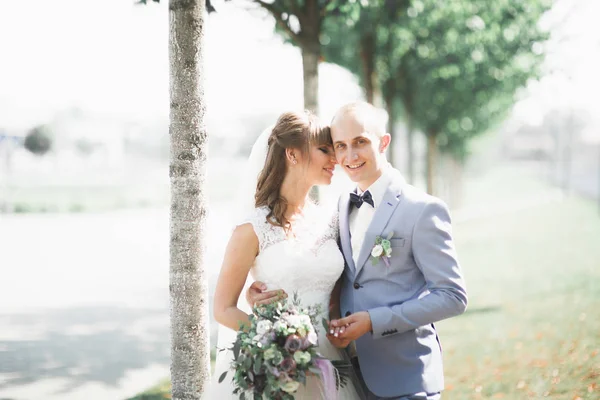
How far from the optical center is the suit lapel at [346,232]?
3.86m

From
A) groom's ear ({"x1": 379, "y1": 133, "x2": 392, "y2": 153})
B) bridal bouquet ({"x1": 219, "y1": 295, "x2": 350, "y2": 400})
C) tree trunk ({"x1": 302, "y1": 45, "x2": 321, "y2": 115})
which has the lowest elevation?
bridal bouquet ({"x1": 219, "y1": 295, "x2": 350, "y2": 400})

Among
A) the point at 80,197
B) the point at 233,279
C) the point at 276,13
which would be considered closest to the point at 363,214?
the point at 233,279

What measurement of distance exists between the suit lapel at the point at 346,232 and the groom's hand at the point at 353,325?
0.44 m

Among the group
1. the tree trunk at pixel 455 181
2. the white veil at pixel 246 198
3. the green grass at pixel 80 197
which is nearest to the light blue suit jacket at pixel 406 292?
the white veil at pixel 246 198

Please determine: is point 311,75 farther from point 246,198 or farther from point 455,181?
point 455,181

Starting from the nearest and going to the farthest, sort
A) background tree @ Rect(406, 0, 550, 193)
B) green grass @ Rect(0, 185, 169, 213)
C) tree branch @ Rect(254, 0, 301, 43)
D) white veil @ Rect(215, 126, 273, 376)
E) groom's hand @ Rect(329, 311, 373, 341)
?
groom's hand @ Rect(329, 311, 373, 341) < white veil @ Rect(215, 126, 273, 376) < tree branch @ Rect(254, 0, 301, 43) < background tree @ Rect(406, 0, 550, 193) < green grass @ Rect(0, 185, 169, 213)

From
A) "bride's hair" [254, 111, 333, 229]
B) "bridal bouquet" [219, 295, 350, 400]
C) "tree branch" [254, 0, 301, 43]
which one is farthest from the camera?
"tree branch" [254, 0, 301, 43]

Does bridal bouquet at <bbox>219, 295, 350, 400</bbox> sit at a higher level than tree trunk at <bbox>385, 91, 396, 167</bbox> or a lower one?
lower

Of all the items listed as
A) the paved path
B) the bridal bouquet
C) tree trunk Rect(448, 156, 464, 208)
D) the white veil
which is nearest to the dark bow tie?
the white veil

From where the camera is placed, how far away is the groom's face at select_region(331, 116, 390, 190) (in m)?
3.68

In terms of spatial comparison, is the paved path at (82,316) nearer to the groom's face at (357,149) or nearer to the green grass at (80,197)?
the groom's face at (357,149)

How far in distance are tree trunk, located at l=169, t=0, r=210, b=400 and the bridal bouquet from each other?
112 centimetres

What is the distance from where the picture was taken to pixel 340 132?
373 cm

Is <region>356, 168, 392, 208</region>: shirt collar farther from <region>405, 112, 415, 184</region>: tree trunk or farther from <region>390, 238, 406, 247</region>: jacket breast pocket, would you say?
<region>405, 112, 415, 184</region>: tree trunk
